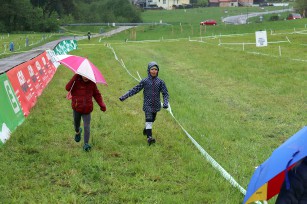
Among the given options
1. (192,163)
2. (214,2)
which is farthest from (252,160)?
(214,2)

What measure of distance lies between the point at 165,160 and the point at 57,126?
10.9 feet

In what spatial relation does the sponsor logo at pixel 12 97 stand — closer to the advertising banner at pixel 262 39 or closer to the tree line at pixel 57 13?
the advertising banner at pixel 262 39

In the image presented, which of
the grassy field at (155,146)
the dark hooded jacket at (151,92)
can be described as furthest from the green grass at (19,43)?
the dark hooded jacket at (151,92)

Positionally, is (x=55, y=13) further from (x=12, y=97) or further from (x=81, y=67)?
(x=81, y=67)

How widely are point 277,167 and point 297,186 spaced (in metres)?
0.40

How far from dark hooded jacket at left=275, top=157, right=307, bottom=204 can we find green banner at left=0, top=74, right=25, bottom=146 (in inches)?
232

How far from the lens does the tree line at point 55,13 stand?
93688 mm

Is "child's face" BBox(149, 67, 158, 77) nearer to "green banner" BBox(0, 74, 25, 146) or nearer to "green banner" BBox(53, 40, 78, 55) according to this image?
"green banner" BBox(0, 74, 25, 146)

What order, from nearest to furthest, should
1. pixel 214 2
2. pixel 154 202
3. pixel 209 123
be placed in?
pixel 154 202
pixel 209 123
pixel 214 2

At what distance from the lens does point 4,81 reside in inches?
372

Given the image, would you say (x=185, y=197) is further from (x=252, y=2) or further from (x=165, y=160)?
(x=252, y=2)

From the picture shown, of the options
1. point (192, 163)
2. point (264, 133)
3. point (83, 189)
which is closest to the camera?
point (83, 189)

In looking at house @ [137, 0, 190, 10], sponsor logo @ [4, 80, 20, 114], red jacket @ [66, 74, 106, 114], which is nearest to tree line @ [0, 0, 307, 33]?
house @ [137, 0, 190, 10]

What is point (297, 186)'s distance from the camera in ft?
11.6
